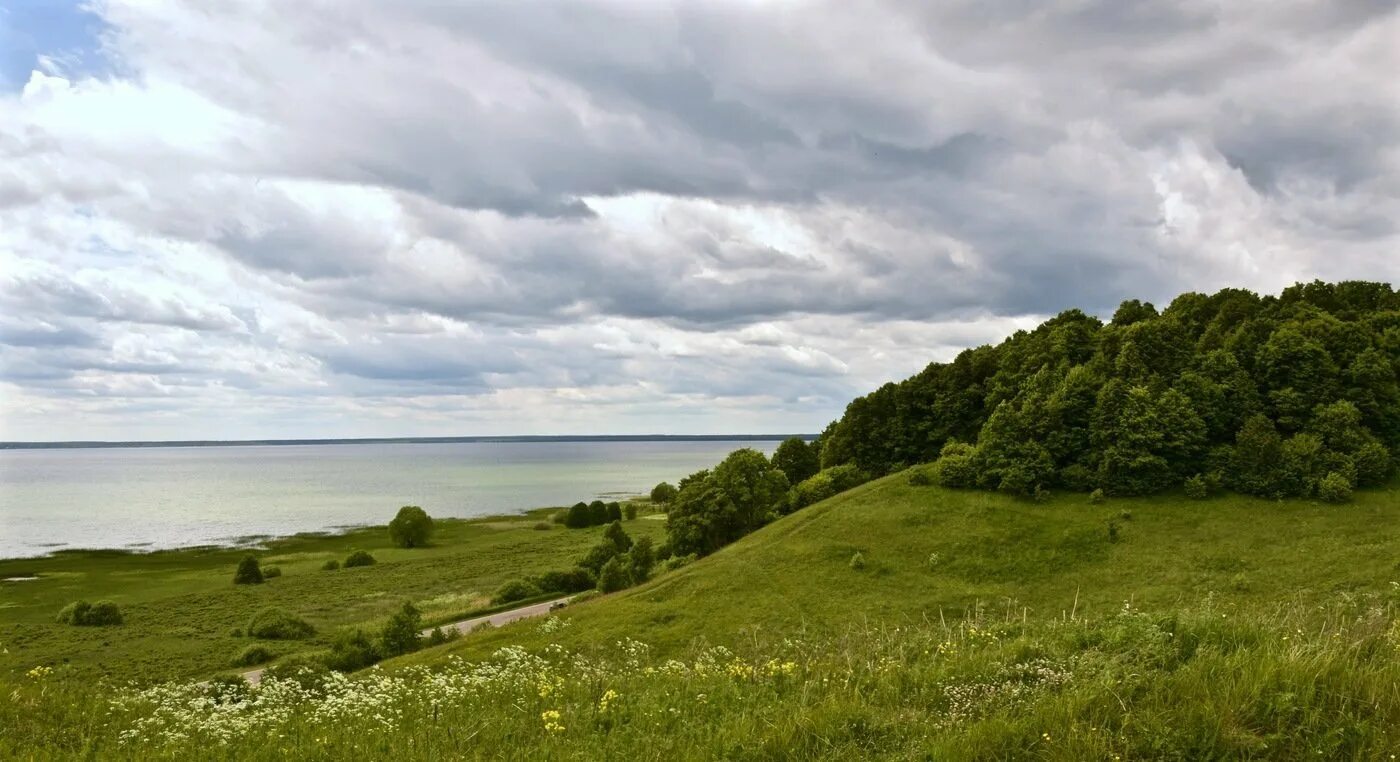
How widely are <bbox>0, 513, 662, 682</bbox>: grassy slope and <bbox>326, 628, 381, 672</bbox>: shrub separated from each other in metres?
7.27

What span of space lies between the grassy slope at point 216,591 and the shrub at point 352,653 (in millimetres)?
7274

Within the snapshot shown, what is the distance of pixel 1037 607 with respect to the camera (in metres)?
39.9

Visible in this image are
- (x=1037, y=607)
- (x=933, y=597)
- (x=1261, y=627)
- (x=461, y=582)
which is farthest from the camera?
(x=461, y=582)

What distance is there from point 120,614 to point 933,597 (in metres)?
60.7

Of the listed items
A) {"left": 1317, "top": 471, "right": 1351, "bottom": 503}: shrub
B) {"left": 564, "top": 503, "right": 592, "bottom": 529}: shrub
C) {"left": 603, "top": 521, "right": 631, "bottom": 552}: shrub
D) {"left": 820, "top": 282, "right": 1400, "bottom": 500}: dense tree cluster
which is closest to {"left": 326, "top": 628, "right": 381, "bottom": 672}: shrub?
{"left": 603, "top": 521, "right": 631, "bottom": 552}: shrub

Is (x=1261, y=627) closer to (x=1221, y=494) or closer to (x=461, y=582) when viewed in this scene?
(x=1221, y=494)

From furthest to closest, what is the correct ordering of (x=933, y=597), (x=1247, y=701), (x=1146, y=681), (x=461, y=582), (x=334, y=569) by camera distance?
(x=334, y=569) < (x=461, y=582) < (x=933, y=597) < (x=1146, y=681) < (x=1247, y=701)

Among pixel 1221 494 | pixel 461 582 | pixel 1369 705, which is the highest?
pixel 1369 705

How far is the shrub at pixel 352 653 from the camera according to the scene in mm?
41375

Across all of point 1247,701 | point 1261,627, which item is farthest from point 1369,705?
point 1261,627

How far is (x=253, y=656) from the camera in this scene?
45.2 meters

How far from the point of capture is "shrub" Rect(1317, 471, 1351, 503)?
150 feet

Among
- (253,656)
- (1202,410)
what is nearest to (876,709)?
(253,656)

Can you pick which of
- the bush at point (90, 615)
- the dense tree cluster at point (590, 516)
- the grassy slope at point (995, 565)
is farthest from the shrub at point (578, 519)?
the grassy slope at point (995, 565)
